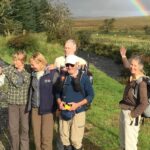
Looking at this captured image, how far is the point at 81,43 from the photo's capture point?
47594 millimetres

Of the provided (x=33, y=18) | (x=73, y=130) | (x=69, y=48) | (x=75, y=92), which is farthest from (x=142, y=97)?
(x=33, y=18)

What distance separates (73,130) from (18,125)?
3.47 feet

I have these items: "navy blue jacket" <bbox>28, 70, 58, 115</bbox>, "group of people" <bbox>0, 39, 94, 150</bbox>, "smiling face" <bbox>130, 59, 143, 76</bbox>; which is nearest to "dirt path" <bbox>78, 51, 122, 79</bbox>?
"group of people" <bbox>0, 39, 94, 150</bbox>

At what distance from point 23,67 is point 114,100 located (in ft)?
22.7

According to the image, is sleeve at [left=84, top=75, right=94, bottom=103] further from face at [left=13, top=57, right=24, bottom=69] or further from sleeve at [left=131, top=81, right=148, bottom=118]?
face at [left=13, top=57, right=24, bottom=69]

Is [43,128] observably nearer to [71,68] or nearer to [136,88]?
[71,68]

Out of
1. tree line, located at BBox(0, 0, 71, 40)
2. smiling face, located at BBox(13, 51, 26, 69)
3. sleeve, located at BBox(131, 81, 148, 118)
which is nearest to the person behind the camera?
sleeve, located at BBox(131, 81, 148, 118)

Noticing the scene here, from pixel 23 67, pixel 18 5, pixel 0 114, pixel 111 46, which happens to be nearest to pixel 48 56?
pixel 111 46

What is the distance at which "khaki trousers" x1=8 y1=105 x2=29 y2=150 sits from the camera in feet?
21.7

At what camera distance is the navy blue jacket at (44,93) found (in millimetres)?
6355

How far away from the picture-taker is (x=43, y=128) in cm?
645

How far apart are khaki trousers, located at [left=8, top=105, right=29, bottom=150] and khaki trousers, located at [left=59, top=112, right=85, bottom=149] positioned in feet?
2.33

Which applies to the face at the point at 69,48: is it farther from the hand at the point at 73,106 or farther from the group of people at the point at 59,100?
the hand at the point at 73,106

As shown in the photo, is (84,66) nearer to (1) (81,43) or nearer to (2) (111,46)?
(2) (111,46)
